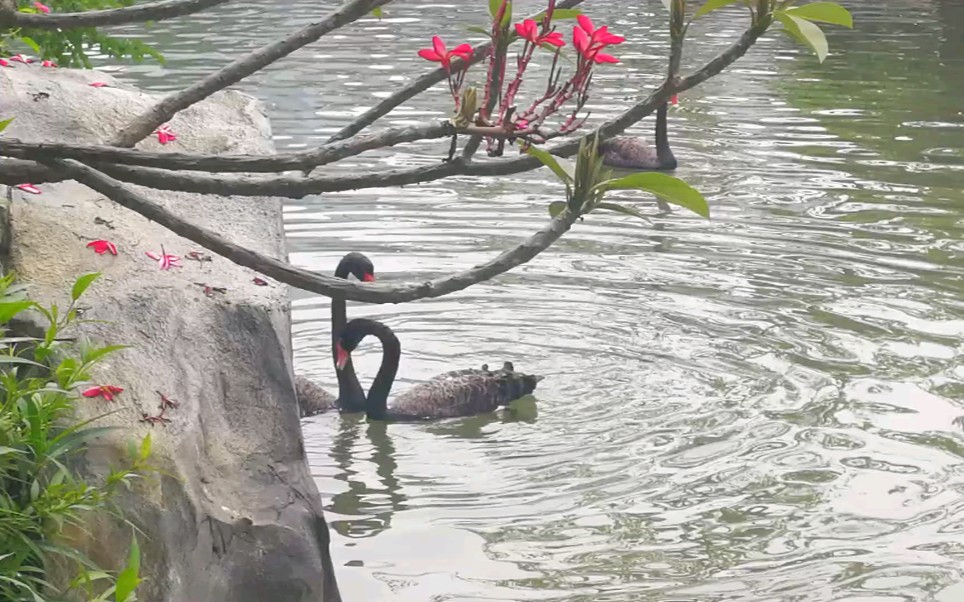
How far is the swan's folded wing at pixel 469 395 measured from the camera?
23.7ft

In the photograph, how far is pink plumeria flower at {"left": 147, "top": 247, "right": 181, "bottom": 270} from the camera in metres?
5.20

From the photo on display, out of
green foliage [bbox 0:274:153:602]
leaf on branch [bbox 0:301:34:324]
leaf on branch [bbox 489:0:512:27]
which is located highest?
leaf on branch [bbox 489:0:512:27]

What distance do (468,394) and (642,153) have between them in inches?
249

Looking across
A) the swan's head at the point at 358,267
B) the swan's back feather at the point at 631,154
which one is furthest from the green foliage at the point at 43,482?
the swan's back feather at the point at 631,154

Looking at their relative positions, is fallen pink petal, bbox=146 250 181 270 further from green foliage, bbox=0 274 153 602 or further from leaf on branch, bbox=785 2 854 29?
leaf on branch, bbox=785 2 854 29

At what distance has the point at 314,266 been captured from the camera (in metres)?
9.41

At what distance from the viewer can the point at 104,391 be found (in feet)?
14.1

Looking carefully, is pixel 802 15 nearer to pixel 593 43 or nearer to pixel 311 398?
pixel 593 43

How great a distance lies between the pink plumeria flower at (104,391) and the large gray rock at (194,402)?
3 cm

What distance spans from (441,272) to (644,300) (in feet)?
4.33

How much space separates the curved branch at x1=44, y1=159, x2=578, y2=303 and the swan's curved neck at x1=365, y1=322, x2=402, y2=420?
→ 3583 millimetres

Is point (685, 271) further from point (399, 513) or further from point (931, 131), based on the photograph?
point (931, 131)

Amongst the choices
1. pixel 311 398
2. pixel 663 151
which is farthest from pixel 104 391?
pixel 663 151

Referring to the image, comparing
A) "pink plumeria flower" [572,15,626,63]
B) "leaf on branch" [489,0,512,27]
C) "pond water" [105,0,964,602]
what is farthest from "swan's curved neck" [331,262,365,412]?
"pink plumeria flower" [572,15,626,63]
